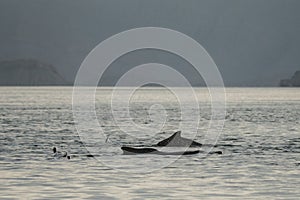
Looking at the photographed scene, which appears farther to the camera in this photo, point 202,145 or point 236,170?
point 202,145

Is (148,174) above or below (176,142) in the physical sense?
below

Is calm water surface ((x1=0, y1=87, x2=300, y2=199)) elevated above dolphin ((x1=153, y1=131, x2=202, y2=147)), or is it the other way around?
dolphin ((x1=153, y1=131, x2=202, y2=147))

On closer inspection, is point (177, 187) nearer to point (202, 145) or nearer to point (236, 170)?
point (236, 170)

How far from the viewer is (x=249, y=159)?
4750 centimetres

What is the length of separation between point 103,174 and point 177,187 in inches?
238

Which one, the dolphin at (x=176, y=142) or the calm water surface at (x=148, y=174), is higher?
the dolphin at (x=176, y=142)

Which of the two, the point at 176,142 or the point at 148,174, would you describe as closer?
the point at 148,174

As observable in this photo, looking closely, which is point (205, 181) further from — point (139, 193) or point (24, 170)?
point (24, 170)

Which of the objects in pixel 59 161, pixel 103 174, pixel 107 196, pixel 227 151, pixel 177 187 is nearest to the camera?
pixel 107 196

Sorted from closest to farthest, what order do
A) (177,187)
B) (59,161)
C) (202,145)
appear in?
(177,187) → (59,161) → (202,145)

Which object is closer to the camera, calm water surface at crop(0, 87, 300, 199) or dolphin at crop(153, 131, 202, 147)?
calm water surface at crop(0, 87, 300, 199)

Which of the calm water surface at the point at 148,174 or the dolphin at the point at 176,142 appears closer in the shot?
the calm water surface at the point at 148,174

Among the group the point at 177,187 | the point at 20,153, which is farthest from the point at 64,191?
the point at 20,153

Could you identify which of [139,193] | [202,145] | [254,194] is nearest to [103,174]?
[139,193]
